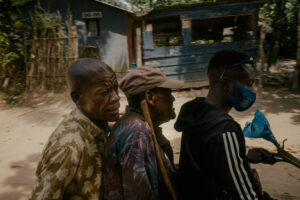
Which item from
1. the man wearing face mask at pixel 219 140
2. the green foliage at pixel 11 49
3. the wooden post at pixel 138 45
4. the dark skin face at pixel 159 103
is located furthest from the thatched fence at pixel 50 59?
the man wearing face mask at pixel 219 140

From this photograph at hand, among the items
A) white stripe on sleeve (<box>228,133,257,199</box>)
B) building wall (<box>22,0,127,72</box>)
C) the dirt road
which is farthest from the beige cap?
building wall (<box>22,0,127,72</box>)

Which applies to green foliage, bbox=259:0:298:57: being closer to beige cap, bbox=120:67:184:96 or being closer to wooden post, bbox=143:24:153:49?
wooden post, bbox=143:24:153:49

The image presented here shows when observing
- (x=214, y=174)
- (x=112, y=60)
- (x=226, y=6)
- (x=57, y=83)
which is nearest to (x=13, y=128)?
(x=57, y=83)

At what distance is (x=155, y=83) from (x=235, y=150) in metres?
0.65

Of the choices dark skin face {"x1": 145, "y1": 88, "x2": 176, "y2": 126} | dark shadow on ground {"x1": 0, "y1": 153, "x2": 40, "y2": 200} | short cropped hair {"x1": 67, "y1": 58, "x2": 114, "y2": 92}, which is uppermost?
short cropped hair {"x1": 67, "y1": 58, "x2": 114, "y2": 92}

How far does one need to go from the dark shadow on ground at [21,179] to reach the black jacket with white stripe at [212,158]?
2883 millimetres

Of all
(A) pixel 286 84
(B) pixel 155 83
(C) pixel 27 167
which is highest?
(B) pixel 155 83

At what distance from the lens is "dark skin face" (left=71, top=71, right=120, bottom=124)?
151cm

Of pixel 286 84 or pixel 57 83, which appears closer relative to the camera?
pixel 57 83

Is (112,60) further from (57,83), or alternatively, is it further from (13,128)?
(13,128)

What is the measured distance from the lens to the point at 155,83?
63.2 inches

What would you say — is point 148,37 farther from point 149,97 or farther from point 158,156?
point 158,156

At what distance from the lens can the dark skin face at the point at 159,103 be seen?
162 centimetres

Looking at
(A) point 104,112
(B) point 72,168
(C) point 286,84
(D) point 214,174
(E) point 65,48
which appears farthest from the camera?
(C) point 286,84
